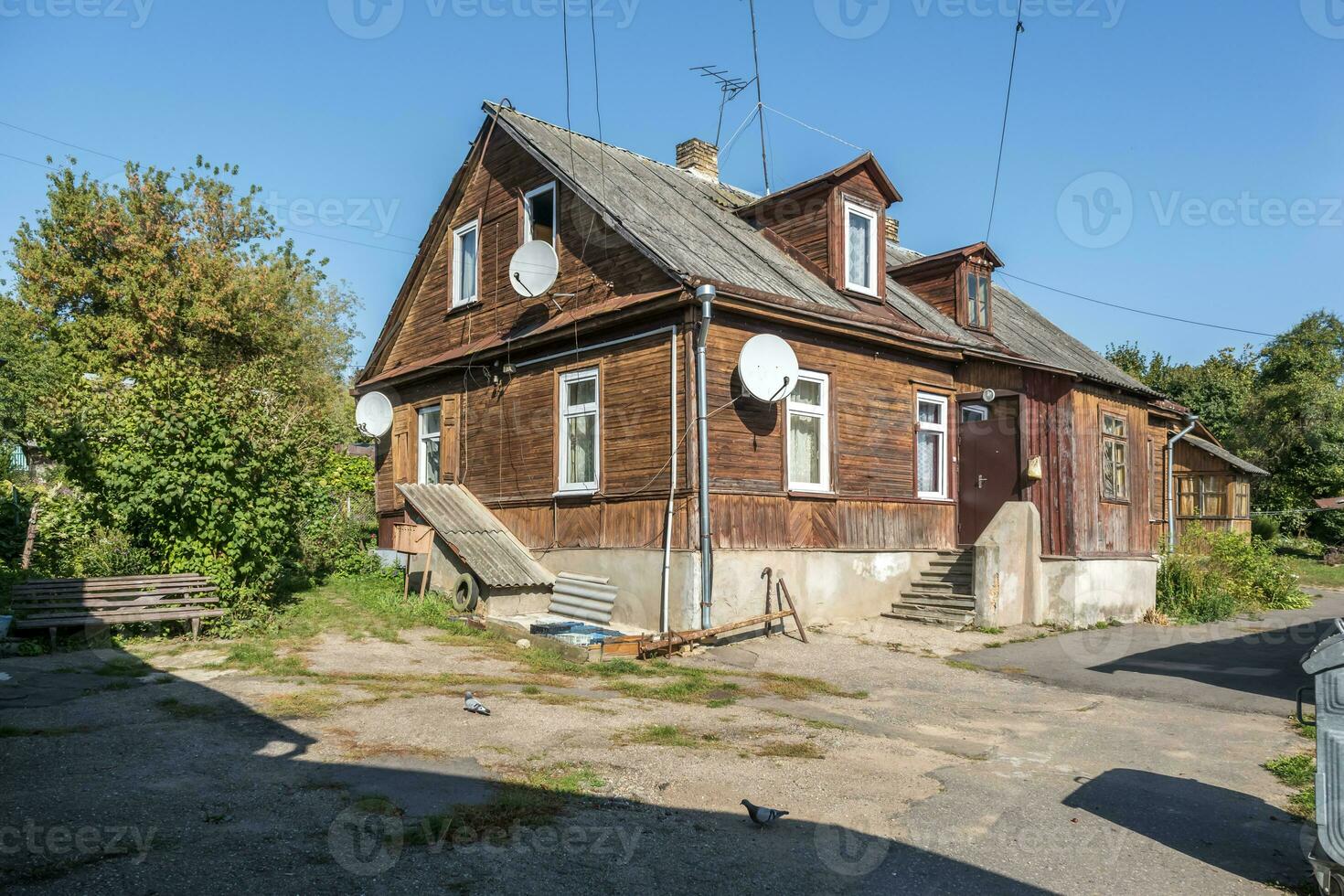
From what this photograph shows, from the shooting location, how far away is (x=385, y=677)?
365 inches

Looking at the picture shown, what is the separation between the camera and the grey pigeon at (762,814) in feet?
17.1

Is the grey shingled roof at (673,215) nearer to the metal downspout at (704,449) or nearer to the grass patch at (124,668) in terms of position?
the metal downspout at (704,449)

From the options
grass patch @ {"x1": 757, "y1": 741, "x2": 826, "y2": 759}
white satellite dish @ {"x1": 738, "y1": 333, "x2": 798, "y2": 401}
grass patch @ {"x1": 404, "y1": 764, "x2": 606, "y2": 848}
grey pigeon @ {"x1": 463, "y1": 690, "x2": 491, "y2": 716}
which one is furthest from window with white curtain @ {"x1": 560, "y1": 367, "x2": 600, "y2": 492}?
grass patch @ {"x1": 404, "y1": 764, "x2": 606, "y2": 848}

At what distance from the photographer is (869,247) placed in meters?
15.8

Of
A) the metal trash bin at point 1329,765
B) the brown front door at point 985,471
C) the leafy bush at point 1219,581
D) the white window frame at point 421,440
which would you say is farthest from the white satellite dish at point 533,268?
the leafy bush at point 1219,581

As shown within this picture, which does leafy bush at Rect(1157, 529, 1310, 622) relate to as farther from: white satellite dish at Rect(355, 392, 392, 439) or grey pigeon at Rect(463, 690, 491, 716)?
white satellite dish at Rect(355, 392, 392, 439)

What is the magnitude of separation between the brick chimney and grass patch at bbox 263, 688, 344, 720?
14565 millimetres

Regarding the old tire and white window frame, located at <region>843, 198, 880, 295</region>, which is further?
white window frame, located at <region>843, 198, 880, 295</region>

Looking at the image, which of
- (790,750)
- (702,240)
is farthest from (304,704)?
(702,240)

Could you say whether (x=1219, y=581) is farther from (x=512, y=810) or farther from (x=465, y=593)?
(x=512, y=810)

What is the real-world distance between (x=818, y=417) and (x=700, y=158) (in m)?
8.55

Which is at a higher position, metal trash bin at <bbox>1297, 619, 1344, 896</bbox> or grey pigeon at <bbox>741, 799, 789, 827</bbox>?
metal trash bin at <bbox>1297, 619, 1344, 896</bbox>

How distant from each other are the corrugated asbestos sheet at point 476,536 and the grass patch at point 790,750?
6.72m

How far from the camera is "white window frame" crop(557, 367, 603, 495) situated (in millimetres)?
13750
